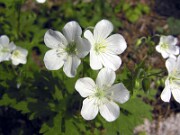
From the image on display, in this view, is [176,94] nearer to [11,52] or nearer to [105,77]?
[105,77]

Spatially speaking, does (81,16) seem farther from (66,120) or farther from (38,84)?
(66,120)

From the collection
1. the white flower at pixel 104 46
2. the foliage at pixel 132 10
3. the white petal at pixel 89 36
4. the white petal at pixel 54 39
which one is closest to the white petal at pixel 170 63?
the white flower at pixel 104 46

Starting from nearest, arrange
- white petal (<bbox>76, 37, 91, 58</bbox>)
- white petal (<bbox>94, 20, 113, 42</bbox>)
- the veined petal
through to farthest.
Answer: white petal (<bbox>76, 37, 91, 58</bbox>) → white petal (<bbox>94, 20, 113, 42</bbox>) → the veined petal

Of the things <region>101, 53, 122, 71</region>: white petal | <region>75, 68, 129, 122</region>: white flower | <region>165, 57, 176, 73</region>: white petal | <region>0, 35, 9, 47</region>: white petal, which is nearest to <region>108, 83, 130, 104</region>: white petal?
<region>75, 68, 129, 122</region>: white flower

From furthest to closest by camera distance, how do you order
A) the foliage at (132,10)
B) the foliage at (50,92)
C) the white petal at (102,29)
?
the foliage at (132,10), the foliage at (50,92), the white petal at (102,29)

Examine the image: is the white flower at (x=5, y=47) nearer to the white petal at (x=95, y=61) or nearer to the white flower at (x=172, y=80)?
the white petal at (x=95, y=61)

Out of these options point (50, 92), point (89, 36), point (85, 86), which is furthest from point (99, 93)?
point (50, 92)

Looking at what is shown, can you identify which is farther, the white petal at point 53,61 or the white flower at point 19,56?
the white flower at point 19,56

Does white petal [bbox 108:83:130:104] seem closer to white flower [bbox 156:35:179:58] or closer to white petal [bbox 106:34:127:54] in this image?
white petal [bbox 106:34:127:54]

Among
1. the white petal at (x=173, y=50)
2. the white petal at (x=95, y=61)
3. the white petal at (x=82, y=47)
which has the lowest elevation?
the white petal at (x=173, y=50)
